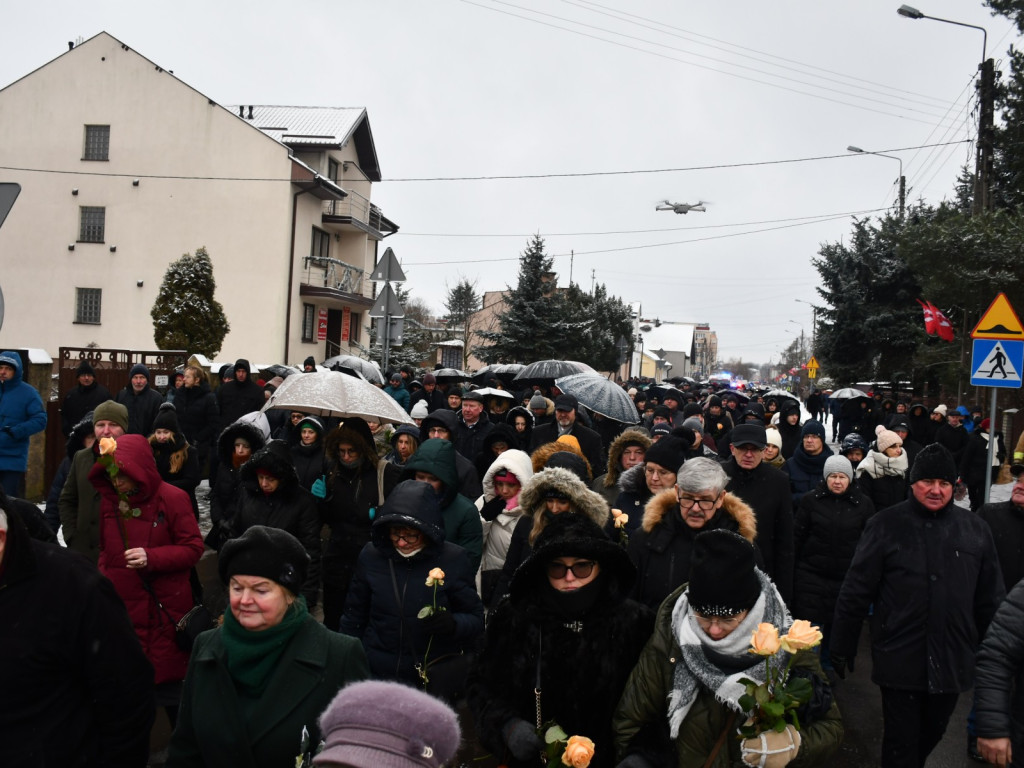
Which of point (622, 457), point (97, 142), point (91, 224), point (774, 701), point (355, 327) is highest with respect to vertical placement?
point (97, 142)

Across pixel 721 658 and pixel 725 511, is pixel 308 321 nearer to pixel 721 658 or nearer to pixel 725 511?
pixel 725 511

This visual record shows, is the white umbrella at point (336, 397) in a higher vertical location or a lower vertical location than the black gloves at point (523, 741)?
higher

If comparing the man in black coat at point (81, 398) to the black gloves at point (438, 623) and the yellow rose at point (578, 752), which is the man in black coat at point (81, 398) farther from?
the yellow rose at point (578, 752)

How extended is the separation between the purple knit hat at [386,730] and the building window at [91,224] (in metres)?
32.8

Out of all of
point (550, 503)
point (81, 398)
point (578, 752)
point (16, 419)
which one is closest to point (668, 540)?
point (550, 503)

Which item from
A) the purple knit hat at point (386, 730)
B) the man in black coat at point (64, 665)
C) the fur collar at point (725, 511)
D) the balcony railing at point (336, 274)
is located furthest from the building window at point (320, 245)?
the purple knit hat at point (386, 730)

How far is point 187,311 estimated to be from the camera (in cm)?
2331

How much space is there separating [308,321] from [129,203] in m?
7.77

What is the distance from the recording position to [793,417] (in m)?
13.2

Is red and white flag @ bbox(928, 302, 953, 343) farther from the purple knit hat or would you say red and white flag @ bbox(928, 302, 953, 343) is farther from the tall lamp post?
the purple knit hat

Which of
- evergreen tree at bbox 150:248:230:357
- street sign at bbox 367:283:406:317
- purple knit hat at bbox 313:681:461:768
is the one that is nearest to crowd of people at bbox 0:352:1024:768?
purple knit hat at bbox 313:681:461:768

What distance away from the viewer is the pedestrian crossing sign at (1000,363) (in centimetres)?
881

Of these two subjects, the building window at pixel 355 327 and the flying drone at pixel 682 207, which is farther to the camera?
the building window at pixel 355 327

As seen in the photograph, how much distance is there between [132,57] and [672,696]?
32993 mm
